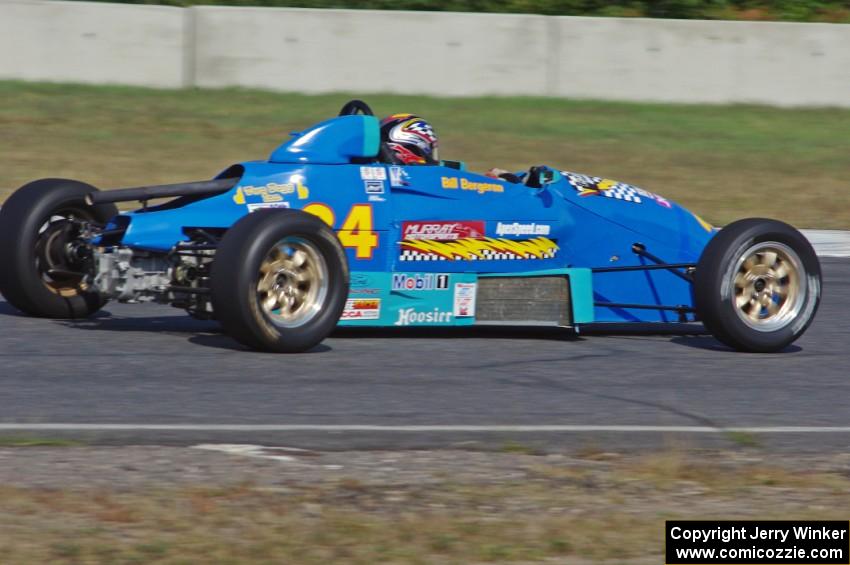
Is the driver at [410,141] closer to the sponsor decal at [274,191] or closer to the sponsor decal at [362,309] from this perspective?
the sponsor decal at [274,191]

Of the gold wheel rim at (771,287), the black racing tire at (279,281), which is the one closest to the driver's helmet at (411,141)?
the black racing tire at (279,281)

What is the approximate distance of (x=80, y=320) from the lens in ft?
28.9

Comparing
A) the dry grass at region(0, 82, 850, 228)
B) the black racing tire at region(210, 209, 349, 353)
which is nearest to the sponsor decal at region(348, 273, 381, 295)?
the black racing tire at region(210, 209, 349, 353)

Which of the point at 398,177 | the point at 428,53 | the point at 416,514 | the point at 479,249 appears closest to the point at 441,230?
the point at 479,249

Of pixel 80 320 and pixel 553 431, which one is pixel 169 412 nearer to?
pixel 553 431

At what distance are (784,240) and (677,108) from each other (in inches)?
445

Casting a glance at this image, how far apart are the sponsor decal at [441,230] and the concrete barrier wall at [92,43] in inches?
423

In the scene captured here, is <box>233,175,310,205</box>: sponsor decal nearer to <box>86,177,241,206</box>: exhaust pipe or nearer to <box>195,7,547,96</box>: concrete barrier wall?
<box>86,177,241,206</box>: exhaust pipe

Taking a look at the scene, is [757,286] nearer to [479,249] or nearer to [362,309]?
[479,249]

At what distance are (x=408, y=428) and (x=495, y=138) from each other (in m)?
12.2

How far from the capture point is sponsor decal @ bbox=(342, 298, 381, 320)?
8.23 metres

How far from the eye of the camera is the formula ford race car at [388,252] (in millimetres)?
7777

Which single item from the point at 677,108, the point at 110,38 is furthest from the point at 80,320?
the point at 677,108

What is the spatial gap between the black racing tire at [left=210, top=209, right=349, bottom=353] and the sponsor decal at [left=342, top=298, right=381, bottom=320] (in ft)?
1.44
